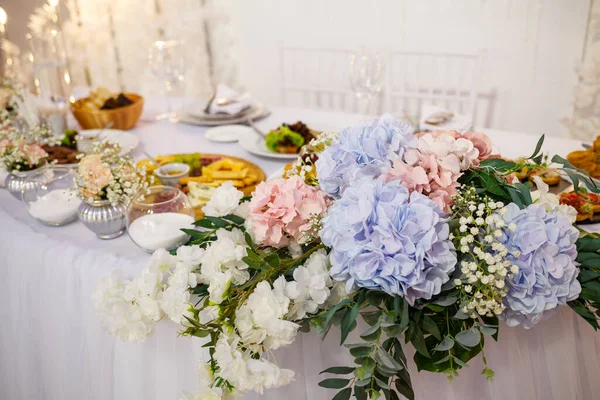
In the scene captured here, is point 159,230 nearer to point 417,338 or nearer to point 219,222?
point 219,222

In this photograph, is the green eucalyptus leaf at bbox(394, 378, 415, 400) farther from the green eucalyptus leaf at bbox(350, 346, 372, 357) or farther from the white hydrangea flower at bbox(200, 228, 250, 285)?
the white hydrangea flower at bbox(200, 228, 250, 285)

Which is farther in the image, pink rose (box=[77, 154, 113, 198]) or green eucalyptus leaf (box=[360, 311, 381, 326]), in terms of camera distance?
pink rose (box=[77, 154, 113, 198])

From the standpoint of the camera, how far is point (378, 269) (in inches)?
32.3

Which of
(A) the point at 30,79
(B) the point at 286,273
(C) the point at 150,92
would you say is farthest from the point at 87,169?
(C) the point at 150,92

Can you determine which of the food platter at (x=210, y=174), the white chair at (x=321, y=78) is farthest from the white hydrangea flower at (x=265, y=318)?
the white chair at (x=321, y=78)

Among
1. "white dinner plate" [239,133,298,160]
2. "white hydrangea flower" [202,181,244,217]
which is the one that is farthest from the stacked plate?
"white hydrangea flower" [202,181,244,217]

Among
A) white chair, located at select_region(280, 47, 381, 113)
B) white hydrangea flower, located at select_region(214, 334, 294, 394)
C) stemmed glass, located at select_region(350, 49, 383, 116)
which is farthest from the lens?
white chair, located at select_region(280, 47, 381, 113)

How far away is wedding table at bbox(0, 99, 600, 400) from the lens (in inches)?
43.3

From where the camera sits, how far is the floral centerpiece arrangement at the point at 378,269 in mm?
817

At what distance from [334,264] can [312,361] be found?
0.99ft

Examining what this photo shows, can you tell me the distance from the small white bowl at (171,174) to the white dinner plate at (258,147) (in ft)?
0.95

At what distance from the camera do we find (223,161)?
1.66m

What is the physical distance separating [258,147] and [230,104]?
19.4 inches

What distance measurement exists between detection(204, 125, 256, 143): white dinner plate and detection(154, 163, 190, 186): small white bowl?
16.5 inches
